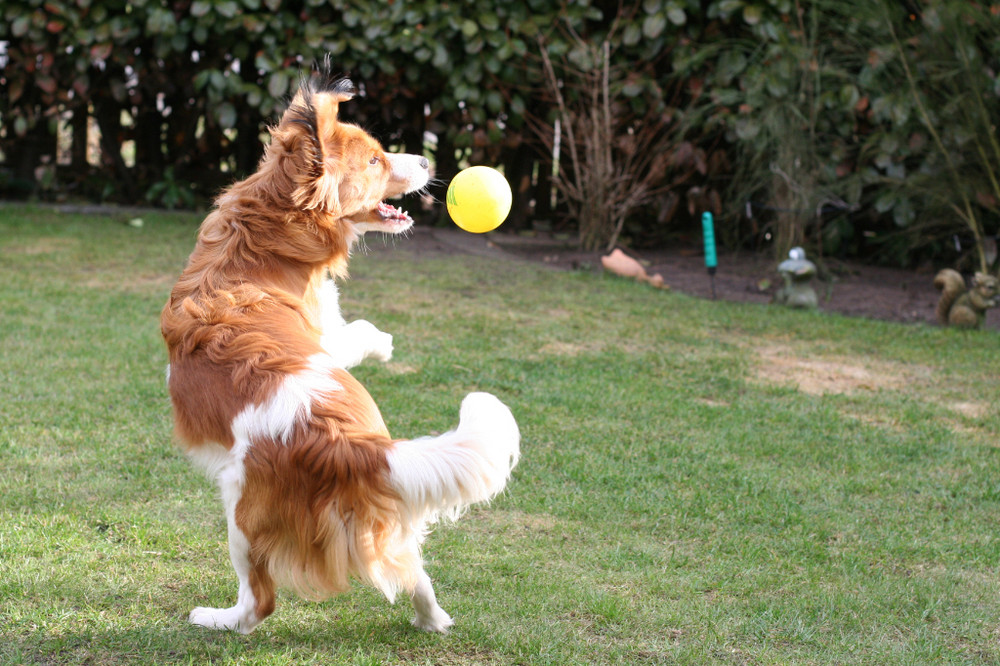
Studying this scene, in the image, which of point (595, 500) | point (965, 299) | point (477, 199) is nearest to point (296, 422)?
point (477, 199)

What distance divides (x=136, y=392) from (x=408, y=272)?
12.5 feet

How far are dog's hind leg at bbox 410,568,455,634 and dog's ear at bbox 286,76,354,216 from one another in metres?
1.27

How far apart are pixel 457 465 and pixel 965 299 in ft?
20.0

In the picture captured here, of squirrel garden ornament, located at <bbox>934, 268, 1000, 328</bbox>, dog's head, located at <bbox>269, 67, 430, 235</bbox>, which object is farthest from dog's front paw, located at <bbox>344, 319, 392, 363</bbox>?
squirrel garden ornament, located at <bbox>934, 268, 1000, 328</bbox>

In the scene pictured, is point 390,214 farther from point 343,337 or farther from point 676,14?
point 676,14

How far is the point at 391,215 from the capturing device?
11.4ft

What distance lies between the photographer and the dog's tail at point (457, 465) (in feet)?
7.97

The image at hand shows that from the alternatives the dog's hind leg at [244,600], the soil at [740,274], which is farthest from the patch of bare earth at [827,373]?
the dog's hind leg at [244,600]

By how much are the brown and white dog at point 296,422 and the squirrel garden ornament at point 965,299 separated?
566 centimetres

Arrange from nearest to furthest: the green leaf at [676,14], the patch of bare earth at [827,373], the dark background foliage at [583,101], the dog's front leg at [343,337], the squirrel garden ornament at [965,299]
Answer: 1. the dog's front leg at [343,337]
2. the patch of bare earth at [827,373]
3. the squirrel garden ornament at [965,299]
4. the dark background foliage at [583,101]
5. the green leaf at [676,14]

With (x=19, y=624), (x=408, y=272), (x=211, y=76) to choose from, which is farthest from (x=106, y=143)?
(x=19, y=624)

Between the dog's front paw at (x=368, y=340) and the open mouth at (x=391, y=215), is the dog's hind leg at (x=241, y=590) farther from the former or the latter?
the open mouth at (x=391, y=215)

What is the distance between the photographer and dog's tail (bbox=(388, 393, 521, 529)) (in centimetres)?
243

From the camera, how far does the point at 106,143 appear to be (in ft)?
37.2
